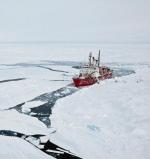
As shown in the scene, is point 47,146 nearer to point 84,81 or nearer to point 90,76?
point 84,81

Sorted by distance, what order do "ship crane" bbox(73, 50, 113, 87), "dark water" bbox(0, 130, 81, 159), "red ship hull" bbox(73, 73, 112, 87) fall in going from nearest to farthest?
1. "dark water" bbox(0, 130, 81, 159)
2. "red ship hull" bbox(73, 73, 112, 87)
3. "ship crane" bbox(73, 50, 113, 87)

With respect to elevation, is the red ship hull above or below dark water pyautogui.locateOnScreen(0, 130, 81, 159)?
above

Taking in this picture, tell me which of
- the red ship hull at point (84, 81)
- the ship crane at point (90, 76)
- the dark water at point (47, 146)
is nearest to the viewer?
the dark water at point (47, 146)

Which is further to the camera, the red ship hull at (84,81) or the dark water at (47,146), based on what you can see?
the red ship hull at (84,81)

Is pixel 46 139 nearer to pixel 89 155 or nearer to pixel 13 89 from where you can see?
pixel 89 155

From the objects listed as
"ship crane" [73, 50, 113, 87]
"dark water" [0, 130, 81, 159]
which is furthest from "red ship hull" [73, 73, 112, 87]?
"dark water" [0, 130, 81, 159]

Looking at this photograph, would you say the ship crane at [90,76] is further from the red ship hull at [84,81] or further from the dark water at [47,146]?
the dark water at [47,146]

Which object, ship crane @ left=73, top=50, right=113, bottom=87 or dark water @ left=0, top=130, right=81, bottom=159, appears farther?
ship crane @ left=73, top=50, right=113, bottom=87

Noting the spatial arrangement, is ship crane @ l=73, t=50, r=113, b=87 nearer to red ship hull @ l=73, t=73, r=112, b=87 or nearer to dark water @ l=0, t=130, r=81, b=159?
red ship hull @ l=73, t=73, r=112, b=87

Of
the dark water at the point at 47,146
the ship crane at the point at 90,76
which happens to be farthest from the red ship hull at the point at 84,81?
the dark water at the point at 47,146

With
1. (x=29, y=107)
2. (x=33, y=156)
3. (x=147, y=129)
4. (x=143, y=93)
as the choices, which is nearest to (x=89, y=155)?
(x=33, y=156)

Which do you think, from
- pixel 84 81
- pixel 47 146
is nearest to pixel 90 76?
pixel 84 81
